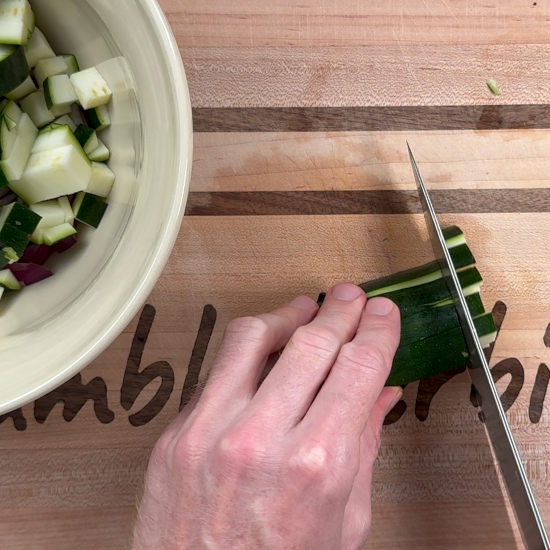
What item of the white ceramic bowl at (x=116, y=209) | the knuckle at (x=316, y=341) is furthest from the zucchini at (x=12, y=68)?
the knuckle at (x=316, y=341)

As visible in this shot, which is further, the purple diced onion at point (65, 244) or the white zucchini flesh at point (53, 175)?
the purple diced onion at point (65, 244)

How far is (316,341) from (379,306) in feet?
0.82

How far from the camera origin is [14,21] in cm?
110

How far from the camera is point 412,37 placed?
5.45 feet

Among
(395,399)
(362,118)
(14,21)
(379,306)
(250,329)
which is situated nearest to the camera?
(14,21)

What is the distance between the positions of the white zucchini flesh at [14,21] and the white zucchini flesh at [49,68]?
7 centimetres

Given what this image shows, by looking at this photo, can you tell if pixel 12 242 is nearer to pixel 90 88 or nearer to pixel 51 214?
pixel 51 214

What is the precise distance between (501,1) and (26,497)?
6.40 feet

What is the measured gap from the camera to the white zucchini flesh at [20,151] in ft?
3.76

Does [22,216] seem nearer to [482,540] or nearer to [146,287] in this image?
[146,287]

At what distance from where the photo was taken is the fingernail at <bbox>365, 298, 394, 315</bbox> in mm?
1427

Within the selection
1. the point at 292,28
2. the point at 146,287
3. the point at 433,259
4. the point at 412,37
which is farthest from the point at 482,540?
the point at 292,28

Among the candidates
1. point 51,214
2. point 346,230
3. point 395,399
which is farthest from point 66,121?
point 395,399

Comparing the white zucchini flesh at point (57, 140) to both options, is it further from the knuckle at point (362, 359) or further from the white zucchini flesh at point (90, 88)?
the knuckle at point (362, 359)
